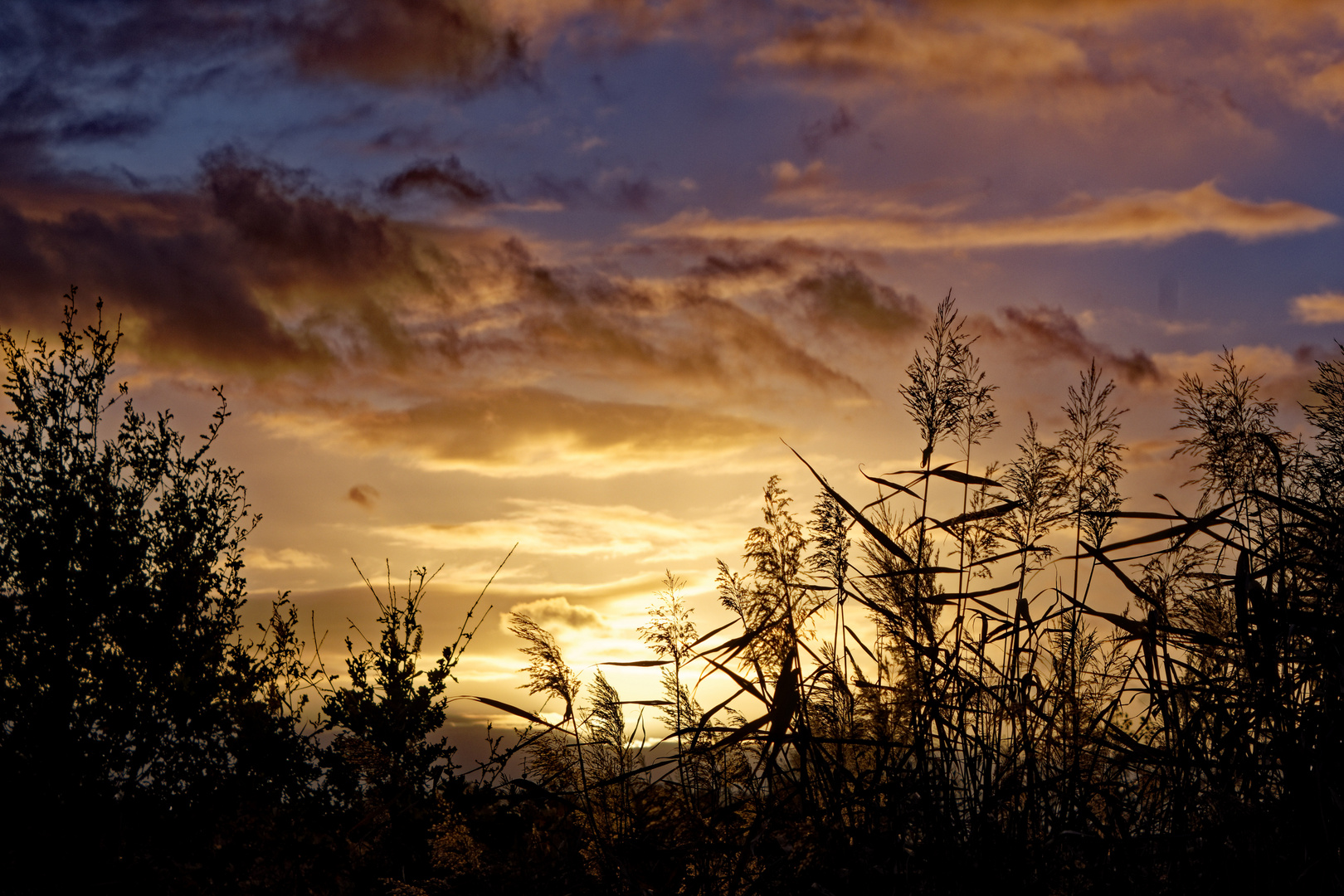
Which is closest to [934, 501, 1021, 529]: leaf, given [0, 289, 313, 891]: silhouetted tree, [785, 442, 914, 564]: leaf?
[785, 442, 914, 564]: leaf

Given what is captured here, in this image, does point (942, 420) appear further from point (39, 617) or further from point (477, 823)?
point (39, 617)

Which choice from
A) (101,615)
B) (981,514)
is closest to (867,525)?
(981,514)

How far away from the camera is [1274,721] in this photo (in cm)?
236

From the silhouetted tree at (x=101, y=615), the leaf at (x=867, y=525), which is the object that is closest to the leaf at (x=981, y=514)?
the leaf at (x=867, y=525)

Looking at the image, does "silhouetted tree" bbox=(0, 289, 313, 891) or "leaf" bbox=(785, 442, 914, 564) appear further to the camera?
"silhouetted tree" bbox=(0, 289, 313, 891)

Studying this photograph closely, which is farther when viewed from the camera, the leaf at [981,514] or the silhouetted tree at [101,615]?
the silhouetted tree at [101,615]

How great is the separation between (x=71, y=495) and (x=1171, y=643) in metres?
13.0

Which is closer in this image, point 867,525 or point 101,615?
point 867,525

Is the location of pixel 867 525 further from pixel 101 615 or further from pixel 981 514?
pixel 101 615

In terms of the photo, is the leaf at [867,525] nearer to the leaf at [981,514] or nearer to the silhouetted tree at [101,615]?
the leaf at [981,514]

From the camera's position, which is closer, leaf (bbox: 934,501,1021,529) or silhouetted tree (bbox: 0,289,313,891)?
leaf (bbox: 934,501,1021,529)

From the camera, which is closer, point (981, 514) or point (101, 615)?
point (981, 514)

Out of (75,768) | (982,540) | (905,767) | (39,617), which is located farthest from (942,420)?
(39,617)

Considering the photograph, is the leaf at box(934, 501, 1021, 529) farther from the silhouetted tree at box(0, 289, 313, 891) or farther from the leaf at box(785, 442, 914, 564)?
the silhouetted tree at box(0, 289, 313, 891)
